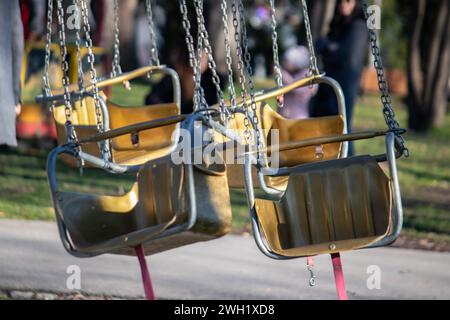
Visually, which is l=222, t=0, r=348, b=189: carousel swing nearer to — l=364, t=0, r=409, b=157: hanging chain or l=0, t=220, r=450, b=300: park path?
l=0, t=220, r=450, b=300: park path

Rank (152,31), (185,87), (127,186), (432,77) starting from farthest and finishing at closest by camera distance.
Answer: (432,77) → (185,87) → (127,186) → (152,31)

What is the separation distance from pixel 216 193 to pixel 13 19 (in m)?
1.72

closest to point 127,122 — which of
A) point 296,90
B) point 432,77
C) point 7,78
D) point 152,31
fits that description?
point 152,31

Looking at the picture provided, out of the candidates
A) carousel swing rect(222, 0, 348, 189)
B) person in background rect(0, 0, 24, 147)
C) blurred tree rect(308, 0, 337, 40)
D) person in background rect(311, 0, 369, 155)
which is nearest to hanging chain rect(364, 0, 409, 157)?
carousel swing rect(222, 0, 348, 189)

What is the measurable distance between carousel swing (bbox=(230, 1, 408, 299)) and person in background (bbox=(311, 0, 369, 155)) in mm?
Result: 5201

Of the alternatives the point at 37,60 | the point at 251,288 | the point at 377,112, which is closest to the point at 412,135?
the point at 377,112

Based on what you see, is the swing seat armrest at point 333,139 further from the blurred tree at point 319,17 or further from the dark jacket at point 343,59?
the blurred tree at point 319,17

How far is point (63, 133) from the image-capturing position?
22.7 ft

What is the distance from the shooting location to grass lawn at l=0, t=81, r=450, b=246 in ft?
30.8

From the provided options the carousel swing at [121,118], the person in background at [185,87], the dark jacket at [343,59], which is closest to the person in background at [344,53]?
the dark jacket at [343,59]

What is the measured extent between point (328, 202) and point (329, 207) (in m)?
0.02

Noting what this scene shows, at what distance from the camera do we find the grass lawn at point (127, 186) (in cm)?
938

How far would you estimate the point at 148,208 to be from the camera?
17.0 ft

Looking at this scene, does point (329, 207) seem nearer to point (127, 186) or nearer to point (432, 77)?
point (127, 186)
